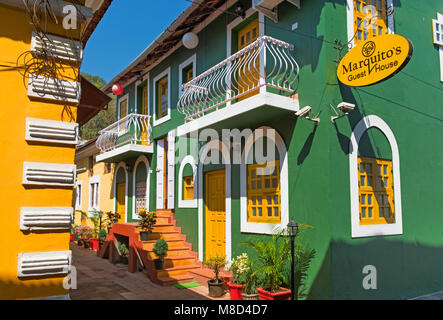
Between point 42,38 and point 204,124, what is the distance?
4279 mm

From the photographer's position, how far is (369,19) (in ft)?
24.3

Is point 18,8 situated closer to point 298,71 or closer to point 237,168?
point 298,71

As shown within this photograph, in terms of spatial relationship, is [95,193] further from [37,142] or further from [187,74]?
[37,142]

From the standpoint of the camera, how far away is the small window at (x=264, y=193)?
24.7 feet

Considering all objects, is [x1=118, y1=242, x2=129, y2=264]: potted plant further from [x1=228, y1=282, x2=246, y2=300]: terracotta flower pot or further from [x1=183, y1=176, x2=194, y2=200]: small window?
[x1=228, y1=282, x2=246, y2=300]: terracotta flower pot

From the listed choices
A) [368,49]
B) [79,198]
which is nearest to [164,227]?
[368,49]

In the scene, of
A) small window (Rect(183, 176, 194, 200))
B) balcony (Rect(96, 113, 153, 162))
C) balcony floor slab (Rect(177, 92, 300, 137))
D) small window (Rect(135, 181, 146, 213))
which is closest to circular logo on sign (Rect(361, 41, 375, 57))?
balcony floor slab (Rect(177, 92, 300, 137))

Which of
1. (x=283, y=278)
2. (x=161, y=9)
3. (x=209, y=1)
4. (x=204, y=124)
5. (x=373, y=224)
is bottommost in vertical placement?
(x=283, y=278)

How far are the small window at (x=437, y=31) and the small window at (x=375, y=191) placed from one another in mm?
3508

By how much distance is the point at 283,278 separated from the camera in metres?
6.40

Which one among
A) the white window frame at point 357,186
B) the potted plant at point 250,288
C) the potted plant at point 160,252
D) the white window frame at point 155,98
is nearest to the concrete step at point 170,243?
the potted plant at point 160,252

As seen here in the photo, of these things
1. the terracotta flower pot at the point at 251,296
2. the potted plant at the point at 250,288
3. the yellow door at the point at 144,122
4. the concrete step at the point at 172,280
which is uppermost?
the yellow door at the point at 144,122

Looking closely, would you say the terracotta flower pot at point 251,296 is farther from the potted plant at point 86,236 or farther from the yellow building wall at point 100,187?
the potted plant at point 86,236
